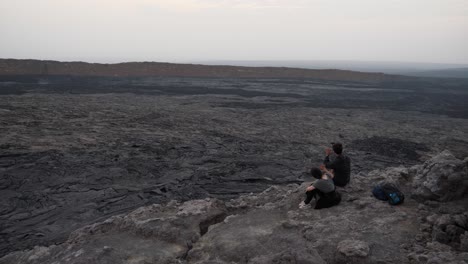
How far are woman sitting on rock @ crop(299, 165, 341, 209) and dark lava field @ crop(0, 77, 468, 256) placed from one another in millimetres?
2859

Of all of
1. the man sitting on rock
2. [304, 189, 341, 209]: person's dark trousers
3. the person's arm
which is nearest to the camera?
[304, 189, 341, 209]: person's dark trousers

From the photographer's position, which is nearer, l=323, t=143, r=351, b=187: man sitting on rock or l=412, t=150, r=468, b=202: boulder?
l=412, t=150, r=468, b=202: boulder

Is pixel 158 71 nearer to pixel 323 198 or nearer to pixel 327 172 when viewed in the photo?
pixel 327 172

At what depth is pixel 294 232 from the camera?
18.3 ft

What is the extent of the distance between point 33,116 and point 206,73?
34.4 meters

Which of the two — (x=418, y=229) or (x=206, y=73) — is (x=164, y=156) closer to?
(x=418, y=229)

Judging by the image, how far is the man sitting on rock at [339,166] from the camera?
22.1ft

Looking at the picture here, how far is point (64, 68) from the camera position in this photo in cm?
4144

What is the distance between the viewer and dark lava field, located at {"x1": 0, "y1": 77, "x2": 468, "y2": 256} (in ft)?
26.0

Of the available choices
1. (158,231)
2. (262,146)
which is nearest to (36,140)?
(262,146)

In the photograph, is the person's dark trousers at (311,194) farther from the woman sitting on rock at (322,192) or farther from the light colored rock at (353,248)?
the light colored rock at (353,248)

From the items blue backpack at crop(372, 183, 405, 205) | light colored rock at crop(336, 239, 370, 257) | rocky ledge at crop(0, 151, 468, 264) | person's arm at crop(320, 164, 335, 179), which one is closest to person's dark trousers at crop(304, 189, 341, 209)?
rocky ledge at crop(0, 151, 468, 264)

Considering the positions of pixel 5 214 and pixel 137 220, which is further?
pixel 5 214

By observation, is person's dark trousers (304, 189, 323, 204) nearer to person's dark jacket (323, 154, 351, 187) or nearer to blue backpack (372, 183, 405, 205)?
person's dark jacket (323, 154, 351, 187)
